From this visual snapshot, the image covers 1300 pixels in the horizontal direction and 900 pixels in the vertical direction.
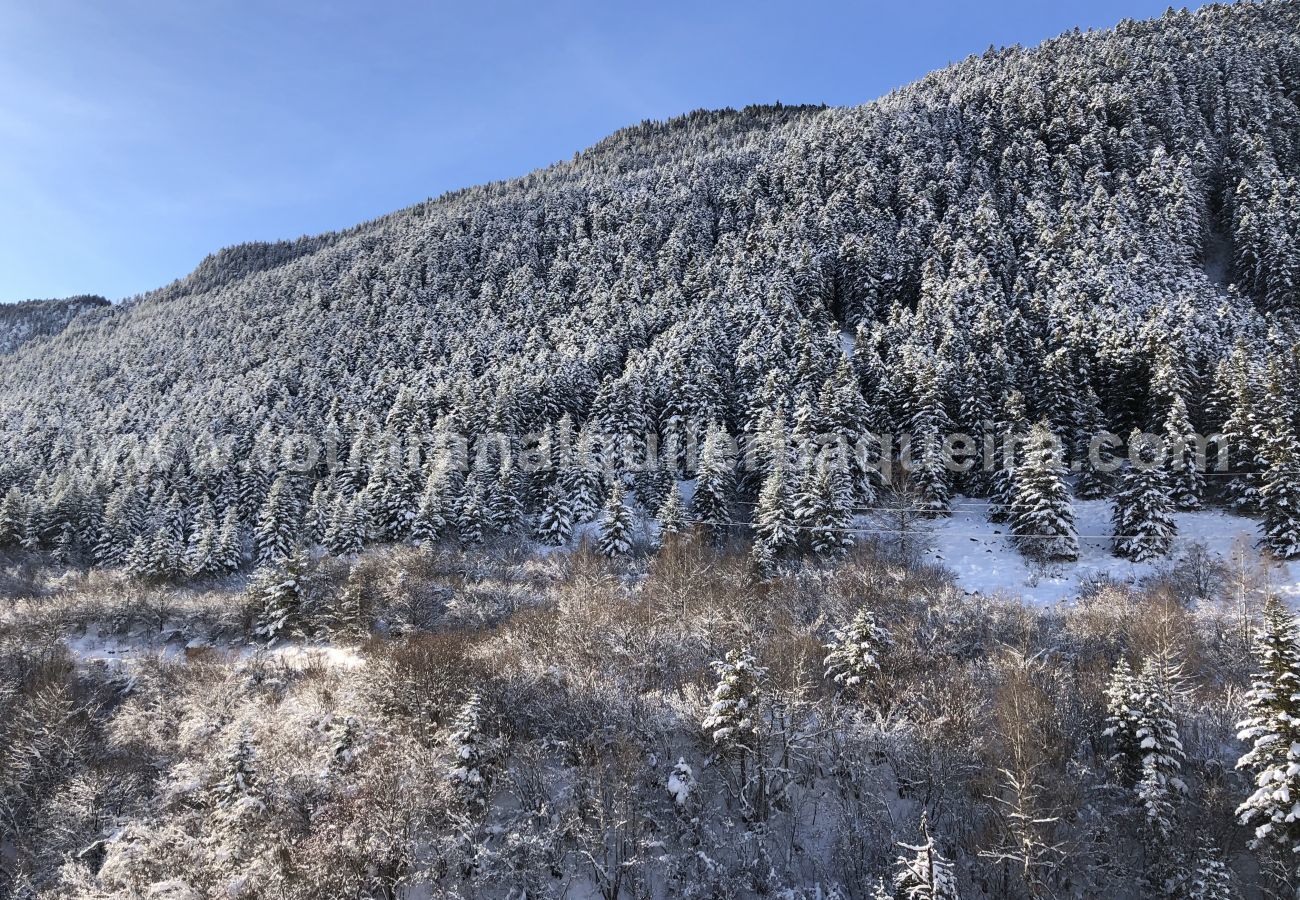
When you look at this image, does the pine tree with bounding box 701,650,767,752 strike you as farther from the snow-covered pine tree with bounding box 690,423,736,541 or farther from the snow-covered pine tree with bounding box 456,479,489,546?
the snow-covered pine tree with bounding box 456,479,489,546

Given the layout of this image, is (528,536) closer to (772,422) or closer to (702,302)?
(772,422)

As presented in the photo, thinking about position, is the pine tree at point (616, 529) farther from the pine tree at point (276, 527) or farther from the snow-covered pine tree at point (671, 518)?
the pine tree at point (276, 527)

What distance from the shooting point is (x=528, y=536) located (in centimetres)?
5728

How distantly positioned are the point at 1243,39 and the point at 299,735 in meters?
187

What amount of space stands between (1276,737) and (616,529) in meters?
39.0

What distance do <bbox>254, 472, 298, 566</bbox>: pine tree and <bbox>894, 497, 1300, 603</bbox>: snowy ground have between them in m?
54.6

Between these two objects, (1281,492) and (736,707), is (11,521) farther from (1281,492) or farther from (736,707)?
(1281,492)

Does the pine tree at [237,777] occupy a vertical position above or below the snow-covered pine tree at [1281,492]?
below

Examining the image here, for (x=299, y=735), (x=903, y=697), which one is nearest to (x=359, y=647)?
(x=299, y=735)

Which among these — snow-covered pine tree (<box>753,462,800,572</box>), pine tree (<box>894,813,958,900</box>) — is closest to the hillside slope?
snow-covered pine tree (<box>753,462,800,572</box>)

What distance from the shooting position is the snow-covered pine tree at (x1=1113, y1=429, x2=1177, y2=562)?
137 ft

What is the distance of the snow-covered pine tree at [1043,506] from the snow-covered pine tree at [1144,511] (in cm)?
296

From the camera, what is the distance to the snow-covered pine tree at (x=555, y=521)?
55.0 meters

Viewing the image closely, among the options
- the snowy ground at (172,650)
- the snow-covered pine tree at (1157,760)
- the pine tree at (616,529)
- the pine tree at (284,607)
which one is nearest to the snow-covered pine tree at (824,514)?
the pine tree at (616,529)
